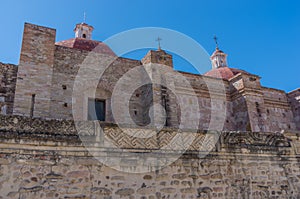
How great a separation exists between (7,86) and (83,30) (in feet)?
29.4

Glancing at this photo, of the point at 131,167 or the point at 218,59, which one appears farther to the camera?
the point at 218,59

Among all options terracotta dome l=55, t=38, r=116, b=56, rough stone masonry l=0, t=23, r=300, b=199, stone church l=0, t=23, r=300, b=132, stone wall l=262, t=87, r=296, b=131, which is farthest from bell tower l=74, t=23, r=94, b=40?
rough stone masonry l=0, t=23, r=300, b=199

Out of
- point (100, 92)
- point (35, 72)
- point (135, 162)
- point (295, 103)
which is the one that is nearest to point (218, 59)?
point (295, 103)

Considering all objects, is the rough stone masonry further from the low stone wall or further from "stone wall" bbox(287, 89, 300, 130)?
"stone wall" bbox(287, 89, 300, 130)

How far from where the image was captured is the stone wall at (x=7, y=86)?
27.6 ft

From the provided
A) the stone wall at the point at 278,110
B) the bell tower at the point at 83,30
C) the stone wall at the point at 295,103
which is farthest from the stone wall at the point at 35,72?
the stone wall at the point at 295,103

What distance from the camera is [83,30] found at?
16594 mm

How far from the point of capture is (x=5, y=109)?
329 inches

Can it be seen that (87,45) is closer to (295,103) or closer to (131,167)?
(131,167)

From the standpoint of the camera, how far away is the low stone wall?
3.33 m

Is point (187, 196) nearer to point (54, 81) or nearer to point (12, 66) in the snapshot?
point (54, 81)

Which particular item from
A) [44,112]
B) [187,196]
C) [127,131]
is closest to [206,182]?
[187,196]

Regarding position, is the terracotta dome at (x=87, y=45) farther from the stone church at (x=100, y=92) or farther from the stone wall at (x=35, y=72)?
the stone wall at (x=35, y=72)

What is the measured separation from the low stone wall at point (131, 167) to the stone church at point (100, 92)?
15.3ft
